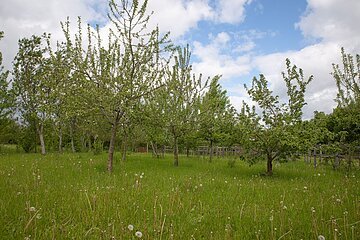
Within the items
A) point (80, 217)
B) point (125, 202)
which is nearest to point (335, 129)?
point (125, 202)

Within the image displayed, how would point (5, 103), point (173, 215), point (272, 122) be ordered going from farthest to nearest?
point (5, 103), point (272, 122), point (173, 215)

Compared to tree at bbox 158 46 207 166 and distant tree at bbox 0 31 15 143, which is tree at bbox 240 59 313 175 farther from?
distant tree at bbox 0 31 15 143

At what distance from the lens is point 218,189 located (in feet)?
28.9

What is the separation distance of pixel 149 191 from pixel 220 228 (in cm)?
345

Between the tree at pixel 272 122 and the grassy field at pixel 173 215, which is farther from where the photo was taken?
the tree at pixel 272 122

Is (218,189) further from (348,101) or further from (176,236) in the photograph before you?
(348,101)

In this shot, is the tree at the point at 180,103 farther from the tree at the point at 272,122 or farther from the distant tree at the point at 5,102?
the distant tree at the point at 5,102

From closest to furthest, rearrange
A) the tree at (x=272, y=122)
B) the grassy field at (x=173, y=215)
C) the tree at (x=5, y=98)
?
the grassy field at (x=173, y=215) → the tree at (x=272, y=122) → the tree at (x=5, y=98)

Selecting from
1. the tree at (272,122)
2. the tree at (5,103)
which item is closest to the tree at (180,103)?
the tree at (272,122)

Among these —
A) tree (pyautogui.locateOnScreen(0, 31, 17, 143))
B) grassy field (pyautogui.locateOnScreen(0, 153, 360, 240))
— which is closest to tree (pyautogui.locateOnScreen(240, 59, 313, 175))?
grassy field (pyautogui.locateOnScreen(0, 153, 360, 240))

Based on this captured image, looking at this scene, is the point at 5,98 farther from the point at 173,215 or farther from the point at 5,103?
the point at 173,215

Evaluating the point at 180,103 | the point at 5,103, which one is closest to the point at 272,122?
the point at 180,103

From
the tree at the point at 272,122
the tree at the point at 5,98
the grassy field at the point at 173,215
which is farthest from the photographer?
the tree at the point at 5,98

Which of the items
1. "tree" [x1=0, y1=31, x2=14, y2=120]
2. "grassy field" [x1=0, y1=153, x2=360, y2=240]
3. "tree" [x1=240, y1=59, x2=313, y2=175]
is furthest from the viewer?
"tree" [x1=0, y1=31, x2=14, y2=120]
